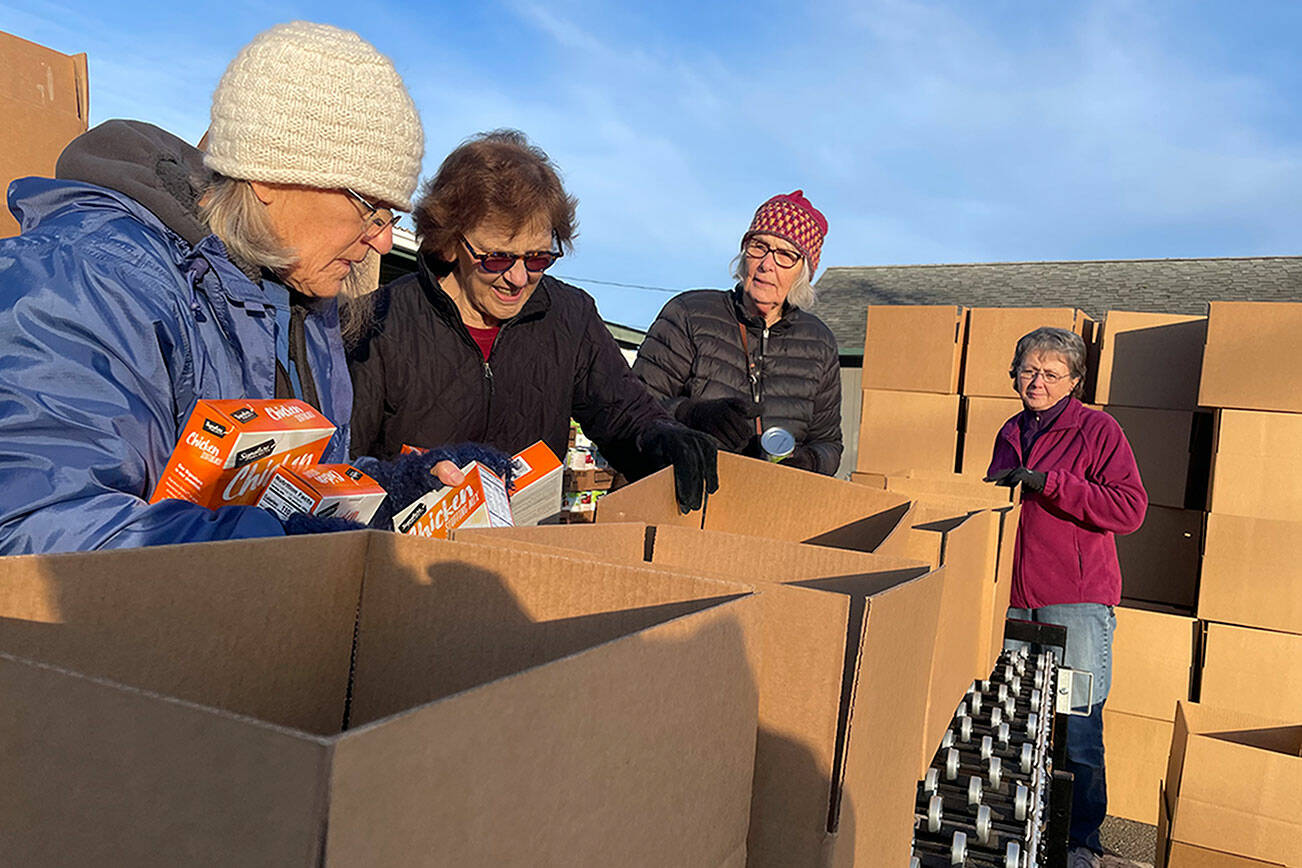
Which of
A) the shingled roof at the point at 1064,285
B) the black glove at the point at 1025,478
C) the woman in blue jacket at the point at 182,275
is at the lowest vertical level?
the black glove at the point at 1025,478

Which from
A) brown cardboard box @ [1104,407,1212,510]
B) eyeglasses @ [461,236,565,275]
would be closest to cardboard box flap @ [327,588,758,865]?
eyeglasses @ [461,236,565,275]

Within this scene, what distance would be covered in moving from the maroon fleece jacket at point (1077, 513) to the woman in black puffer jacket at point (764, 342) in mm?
812

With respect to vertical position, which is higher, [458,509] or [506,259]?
[506,259]

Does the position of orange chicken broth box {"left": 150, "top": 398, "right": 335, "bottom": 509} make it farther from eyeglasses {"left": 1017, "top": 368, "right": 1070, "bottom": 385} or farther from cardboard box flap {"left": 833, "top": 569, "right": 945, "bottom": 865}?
eyeglasses {"left": 1017, "top": 368, "right": 1070, "bottom": 385}

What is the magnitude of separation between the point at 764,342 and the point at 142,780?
8.80 ft

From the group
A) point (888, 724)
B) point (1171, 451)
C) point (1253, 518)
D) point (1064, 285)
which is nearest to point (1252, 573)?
point (1253, 518)

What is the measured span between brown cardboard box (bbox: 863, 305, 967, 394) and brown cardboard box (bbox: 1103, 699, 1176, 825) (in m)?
2.08

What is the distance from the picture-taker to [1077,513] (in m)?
3.03

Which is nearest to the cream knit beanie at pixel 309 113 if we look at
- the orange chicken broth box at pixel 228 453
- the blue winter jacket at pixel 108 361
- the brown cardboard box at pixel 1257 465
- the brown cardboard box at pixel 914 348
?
the blue winter jacket at pixel 108 361

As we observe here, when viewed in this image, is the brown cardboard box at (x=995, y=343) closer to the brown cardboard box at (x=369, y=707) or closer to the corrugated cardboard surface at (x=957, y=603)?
the corrugated cardboard surface at (x=957, y=603)

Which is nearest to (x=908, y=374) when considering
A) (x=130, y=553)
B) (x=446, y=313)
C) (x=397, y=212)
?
(x=446, y=313)

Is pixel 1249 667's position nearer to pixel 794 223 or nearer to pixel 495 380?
pixel 794 223

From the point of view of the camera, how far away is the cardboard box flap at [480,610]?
2.31ft

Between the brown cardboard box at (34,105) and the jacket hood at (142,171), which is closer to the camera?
the jacket hood at (142,171)
